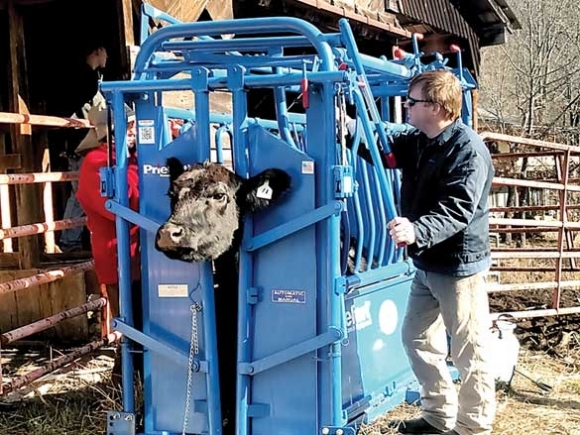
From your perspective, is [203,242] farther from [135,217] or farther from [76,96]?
[76,96]

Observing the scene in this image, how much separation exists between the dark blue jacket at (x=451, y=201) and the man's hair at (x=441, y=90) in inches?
4.0

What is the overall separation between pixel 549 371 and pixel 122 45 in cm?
405

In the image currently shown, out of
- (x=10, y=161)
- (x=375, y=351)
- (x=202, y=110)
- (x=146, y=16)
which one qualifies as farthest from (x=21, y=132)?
(x=375, y=351)

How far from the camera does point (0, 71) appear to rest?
7.17 m

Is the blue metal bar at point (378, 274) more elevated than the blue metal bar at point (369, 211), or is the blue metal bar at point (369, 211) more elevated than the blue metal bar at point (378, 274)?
the blue metal bar at point (369, 211)

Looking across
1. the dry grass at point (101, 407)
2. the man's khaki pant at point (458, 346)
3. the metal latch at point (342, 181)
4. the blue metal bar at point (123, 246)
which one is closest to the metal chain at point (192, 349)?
the blue metal bar at point (123, 246)

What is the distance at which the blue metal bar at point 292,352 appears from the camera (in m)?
3.53

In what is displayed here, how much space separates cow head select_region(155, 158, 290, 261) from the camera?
11.0 ft

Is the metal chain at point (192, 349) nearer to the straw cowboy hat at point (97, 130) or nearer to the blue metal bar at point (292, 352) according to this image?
the blue metal bar at point (292, 352)

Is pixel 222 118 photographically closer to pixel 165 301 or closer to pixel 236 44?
pixel 236 44

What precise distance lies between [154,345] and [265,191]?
3.16ft

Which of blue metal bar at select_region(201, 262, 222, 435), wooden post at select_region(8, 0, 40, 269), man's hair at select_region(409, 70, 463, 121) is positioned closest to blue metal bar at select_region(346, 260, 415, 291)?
blue metal bar at select_region(201, 262, 222, 435)

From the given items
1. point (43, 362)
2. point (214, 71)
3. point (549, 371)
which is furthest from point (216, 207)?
point (549, 371)

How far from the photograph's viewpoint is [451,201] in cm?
358
